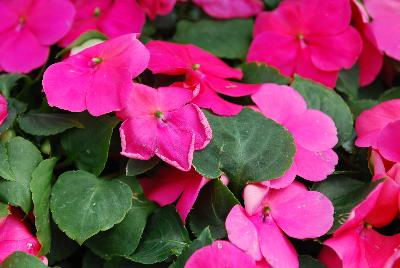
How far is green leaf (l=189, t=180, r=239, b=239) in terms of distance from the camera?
27.7 inches

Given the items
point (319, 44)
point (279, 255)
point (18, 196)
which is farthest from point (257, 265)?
point (319, 44)

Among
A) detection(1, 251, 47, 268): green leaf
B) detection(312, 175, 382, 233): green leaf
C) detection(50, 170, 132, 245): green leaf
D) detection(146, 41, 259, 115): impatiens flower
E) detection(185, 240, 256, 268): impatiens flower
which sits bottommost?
detection(1, 251, 47, 268): green leaf

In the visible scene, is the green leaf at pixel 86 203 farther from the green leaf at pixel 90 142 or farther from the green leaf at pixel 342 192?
the green leaf at pixel 342 192

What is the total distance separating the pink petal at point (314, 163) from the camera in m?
0.73

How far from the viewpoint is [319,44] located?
0.92 metres

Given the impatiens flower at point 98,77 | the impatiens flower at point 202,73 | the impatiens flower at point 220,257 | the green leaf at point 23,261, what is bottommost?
the green leaf at point 23,261

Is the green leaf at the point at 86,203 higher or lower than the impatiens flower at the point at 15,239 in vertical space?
higher

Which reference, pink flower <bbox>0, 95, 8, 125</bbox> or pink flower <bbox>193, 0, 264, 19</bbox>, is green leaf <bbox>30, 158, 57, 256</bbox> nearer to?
pink flower <bbox>0, 95, 8, 125</bbox>

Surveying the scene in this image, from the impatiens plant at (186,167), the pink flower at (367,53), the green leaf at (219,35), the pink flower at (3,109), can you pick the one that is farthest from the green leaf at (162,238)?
the pink flower at (367,53)

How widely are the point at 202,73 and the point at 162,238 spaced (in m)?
0.21

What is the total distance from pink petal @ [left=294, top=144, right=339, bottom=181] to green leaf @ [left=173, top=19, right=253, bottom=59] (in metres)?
0.26

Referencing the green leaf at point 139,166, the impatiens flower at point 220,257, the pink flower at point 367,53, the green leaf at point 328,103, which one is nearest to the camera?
the impatiens flower at point 220,257

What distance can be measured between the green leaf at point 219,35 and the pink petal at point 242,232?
340 millimetres

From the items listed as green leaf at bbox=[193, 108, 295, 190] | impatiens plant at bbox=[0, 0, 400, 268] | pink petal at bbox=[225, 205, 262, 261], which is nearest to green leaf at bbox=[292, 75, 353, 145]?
impatiens plant at bbox=[0, 0, 400, 268]
